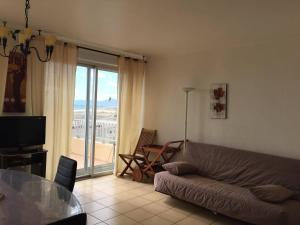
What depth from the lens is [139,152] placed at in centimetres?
501

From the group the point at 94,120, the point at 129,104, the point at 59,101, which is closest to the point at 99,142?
the point at 94,120

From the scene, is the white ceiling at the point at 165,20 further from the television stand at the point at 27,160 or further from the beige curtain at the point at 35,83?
the television stand at the point at 27,160

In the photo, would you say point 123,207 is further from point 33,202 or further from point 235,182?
point 33,202

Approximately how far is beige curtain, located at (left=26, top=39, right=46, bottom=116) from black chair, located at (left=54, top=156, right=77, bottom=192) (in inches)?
63.1

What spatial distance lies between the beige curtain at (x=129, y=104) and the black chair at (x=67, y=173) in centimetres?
250

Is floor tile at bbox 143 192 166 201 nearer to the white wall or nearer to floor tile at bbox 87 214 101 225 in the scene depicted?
floor tile at bbox 87 214 101 225

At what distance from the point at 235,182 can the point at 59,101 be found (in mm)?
2749

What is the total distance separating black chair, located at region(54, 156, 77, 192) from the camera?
7.53ft

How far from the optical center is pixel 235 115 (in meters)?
4.05

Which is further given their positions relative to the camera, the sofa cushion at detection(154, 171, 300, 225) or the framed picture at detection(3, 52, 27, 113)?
the framed picture at detection(3, 52, 27, 113)

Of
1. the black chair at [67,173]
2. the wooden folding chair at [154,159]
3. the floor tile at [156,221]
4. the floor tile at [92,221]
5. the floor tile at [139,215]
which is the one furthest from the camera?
the wooden folding chair at [154,159]

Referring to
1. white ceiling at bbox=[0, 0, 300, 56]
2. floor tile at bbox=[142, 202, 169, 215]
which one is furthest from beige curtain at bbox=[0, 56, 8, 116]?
floor tile at bbox=[142, 202, 169, 215]

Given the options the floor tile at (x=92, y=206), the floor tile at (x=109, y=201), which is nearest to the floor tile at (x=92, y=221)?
the floor tile at (x=92, y=206)

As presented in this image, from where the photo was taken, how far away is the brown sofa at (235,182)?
278 centimetres
